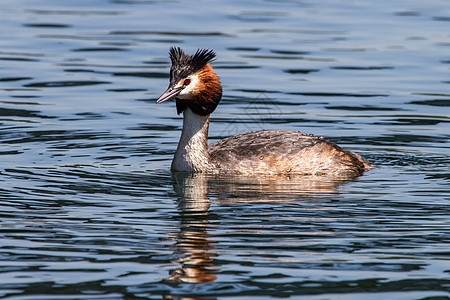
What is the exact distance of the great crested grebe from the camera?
1299 cm

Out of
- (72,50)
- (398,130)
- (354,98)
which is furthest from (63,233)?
(72,50)

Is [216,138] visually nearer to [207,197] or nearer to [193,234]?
[207,197]

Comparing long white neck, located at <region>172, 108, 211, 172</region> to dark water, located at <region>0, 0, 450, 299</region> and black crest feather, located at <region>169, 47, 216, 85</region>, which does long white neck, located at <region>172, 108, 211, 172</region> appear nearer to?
dark water, located at <region>0, 0, 450, 299</region>

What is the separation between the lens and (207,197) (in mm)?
11766

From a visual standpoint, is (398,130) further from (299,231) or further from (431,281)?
(431,281)

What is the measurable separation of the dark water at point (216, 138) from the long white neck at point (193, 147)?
210mm

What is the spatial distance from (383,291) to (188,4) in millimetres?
21105

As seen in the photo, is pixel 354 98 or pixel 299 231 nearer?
pixel 299 231

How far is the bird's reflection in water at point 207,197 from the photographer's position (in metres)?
8.71

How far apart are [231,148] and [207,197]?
1661 mm

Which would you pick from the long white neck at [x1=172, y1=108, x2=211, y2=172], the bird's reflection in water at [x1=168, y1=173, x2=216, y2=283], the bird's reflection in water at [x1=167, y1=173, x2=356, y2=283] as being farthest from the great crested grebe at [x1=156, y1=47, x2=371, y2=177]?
the bird's reflection in water at [x1=168, y1=173, x2=216, y2=283]

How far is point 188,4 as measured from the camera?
1120 inches

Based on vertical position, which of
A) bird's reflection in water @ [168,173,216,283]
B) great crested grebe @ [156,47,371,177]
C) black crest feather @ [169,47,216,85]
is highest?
black crest feather @ [169,47,216,85]

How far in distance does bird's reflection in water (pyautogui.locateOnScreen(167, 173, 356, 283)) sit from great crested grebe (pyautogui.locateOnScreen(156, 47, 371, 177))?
0.17 metres
